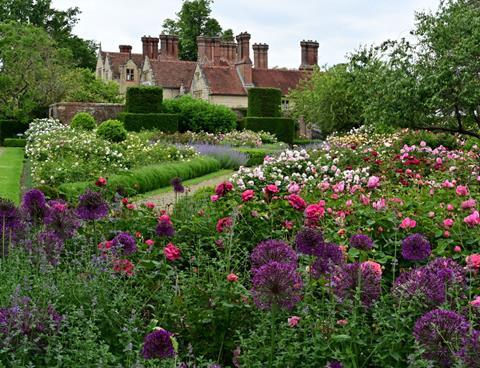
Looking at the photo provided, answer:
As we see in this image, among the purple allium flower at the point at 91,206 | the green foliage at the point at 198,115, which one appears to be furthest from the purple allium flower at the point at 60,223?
the green foliage at the point at 198,115

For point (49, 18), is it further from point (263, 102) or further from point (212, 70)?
point (263, 102)

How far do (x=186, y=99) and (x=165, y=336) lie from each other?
3059cm

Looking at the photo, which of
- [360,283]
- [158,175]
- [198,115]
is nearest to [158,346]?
[360,283]

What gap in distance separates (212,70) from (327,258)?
44833mm

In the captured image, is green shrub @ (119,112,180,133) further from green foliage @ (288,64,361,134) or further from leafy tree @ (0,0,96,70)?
leafy tree @ (0,0,96,70)

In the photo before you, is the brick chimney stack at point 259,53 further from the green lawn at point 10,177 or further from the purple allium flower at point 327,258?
the purple allium flower at point 327,258

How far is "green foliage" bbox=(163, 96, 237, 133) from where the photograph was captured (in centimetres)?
3109

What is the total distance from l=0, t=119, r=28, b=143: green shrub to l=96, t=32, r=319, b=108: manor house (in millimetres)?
13053

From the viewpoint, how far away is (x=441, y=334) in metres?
2.42

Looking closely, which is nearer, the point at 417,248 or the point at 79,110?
the point at 417,248

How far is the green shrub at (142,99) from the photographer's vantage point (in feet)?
95.5

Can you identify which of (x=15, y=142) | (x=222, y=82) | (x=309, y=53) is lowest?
(x=15, y=142)

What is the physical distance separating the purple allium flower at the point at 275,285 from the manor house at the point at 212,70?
43621mm

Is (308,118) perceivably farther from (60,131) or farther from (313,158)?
(313,158)
